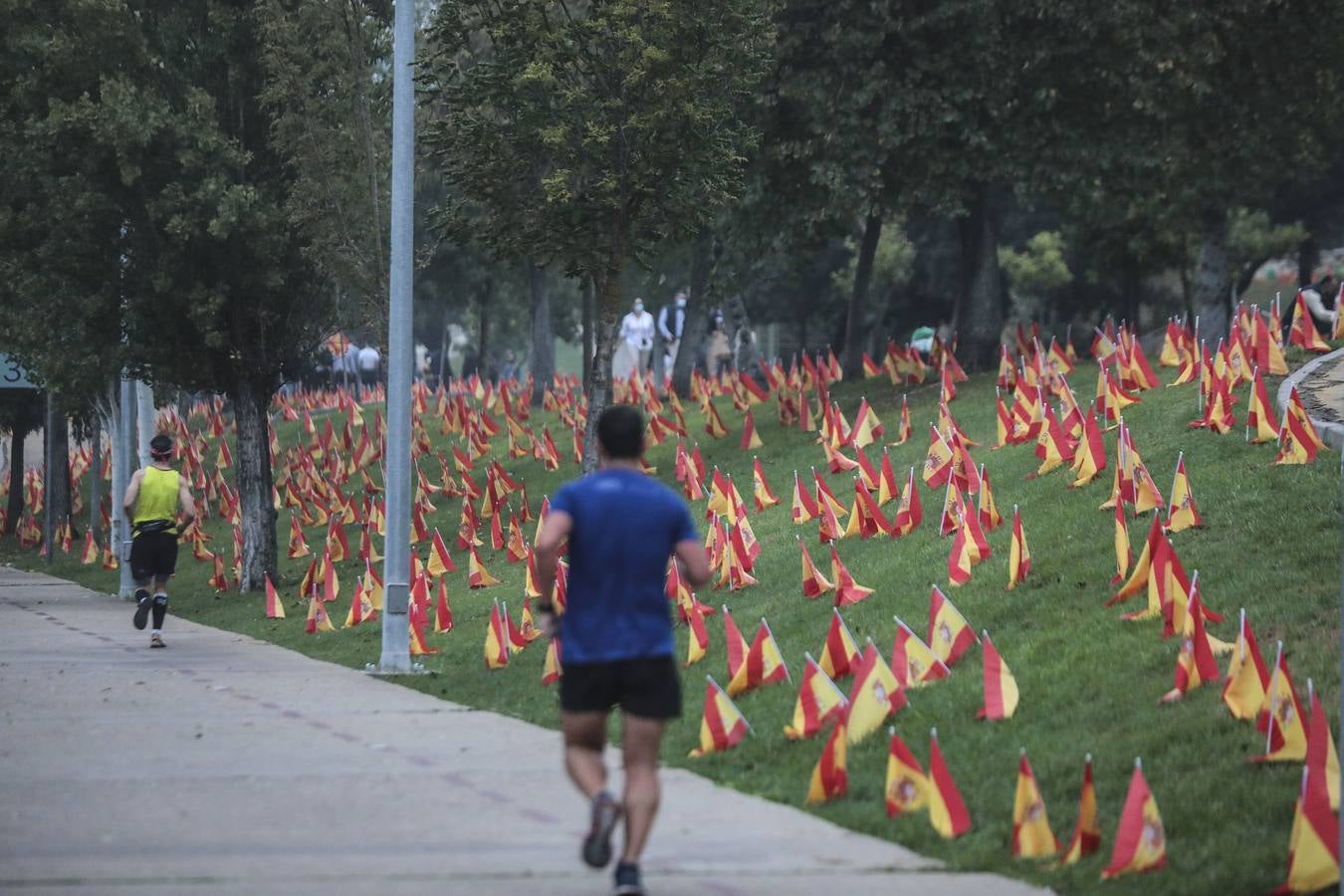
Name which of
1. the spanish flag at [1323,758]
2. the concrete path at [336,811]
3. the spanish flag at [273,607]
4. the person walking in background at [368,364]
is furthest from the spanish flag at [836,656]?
the person walking in background at [368,364]

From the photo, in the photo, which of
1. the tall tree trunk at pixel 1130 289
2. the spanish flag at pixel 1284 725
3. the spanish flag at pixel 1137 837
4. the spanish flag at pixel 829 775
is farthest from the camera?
the tall tree trunk at pixel 1130 289

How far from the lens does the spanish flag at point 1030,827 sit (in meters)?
7.27

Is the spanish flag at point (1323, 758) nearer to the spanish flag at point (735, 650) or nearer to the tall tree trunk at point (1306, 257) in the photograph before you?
the spanish flag at point (735, 650)

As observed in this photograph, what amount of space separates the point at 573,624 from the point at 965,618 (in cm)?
587

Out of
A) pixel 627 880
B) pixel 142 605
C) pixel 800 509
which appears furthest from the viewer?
pixel 800 509

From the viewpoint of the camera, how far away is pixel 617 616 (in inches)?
267

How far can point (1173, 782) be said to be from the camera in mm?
8109

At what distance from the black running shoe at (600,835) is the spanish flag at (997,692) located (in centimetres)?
351

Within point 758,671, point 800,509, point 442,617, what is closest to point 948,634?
point 758,671

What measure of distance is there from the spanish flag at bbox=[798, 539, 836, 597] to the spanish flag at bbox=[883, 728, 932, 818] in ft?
20.7

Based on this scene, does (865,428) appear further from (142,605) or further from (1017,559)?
(1017,559)

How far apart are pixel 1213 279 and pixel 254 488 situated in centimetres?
1553

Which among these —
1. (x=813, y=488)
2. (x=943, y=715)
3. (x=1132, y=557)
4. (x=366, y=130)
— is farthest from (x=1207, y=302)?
(x=943, y=715)

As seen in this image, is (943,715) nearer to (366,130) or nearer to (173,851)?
(173,851)
